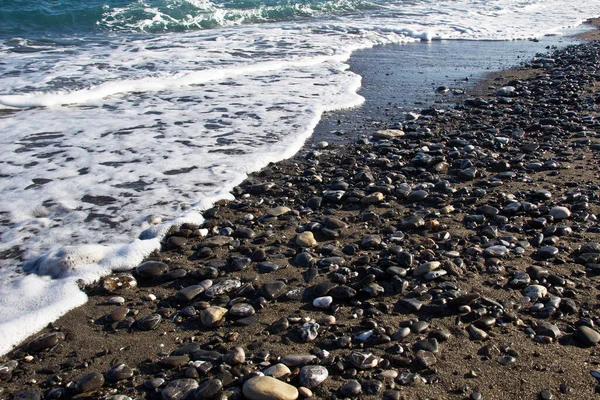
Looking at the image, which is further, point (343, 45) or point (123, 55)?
point (343, 45)

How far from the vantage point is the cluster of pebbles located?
227 cm

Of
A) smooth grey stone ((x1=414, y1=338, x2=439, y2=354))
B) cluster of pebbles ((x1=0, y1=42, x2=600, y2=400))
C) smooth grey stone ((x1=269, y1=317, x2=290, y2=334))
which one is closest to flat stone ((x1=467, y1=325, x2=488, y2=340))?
cluster of pebbles ((x1=0, y1=42, x2=600, y2=400))

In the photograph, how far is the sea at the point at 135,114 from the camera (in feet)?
11.2

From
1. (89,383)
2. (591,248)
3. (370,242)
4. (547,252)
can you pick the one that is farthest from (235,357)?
(591,248)

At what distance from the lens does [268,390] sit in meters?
2.15

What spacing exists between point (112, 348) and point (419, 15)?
16.9 meters

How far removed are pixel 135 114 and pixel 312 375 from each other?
5.12 metres

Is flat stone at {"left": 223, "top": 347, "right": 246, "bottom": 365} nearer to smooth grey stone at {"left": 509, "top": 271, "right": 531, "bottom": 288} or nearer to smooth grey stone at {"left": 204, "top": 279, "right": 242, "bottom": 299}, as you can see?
smooth grey stone at {"left": 204, "top": 279, "right": 242, "bottom": 299}

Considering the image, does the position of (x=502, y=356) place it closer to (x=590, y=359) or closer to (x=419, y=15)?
(x=590, y=359)

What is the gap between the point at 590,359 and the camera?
7.70ft

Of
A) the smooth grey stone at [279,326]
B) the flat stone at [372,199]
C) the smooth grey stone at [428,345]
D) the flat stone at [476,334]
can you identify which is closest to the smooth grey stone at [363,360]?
the smooth grey stone at [428,345]

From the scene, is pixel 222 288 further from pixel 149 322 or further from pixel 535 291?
pixel 535 291

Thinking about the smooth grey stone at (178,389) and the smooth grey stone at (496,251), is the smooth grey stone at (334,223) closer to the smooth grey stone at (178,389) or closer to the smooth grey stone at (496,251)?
the smooth grey stone at (496,251)

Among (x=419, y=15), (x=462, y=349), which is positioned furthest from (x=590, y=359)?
(x=419, y=15)
